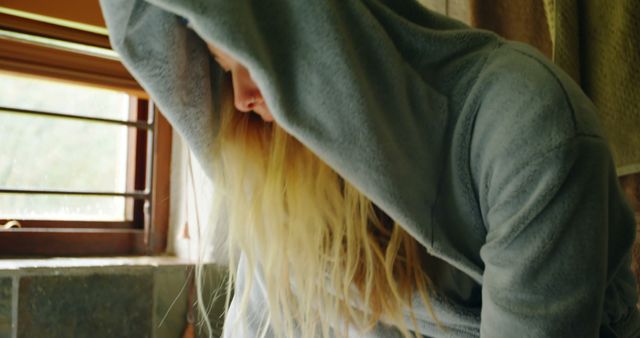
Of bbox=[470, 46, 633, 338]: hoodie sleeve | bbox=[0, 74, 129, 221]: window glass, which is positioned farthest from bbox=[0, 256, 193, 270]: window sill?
bbox=[470, 46, 633, 338]: hoodie sleeve

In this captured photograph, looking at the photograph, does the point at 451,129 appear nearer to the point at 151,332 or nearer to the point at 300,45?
the point at 300,45

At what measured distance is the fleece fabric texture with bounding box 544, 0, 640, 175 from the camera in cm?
73

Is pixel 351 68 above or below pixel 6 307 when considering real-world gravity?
above

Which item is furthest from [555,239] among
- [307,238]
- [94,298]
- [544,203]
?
[94,298]

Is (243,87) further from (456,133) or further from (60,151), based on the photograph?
(60,151)

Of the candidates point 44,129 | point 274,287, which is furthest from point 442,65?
point 44,129

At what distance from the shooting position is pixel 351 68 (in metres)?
0.53

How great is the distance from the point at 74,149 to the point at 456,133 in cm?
102

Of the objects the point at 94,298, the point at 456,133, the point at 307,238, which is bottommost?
the point at 94,298

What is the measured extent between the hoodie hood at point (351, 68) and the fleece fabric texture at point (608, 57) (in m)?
0.20

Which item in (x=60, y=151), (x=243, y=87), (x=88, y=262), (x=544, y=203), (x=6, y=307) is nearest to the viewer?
(x=544, y=203)

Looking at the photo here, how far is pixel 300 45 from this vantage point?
53cm

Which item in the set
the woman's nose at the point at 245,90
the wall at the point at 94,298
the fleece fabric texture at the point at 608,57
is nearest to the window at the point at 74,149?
the wall at the point at 94,298

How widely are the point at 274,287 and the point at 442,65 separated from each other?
0.40m
